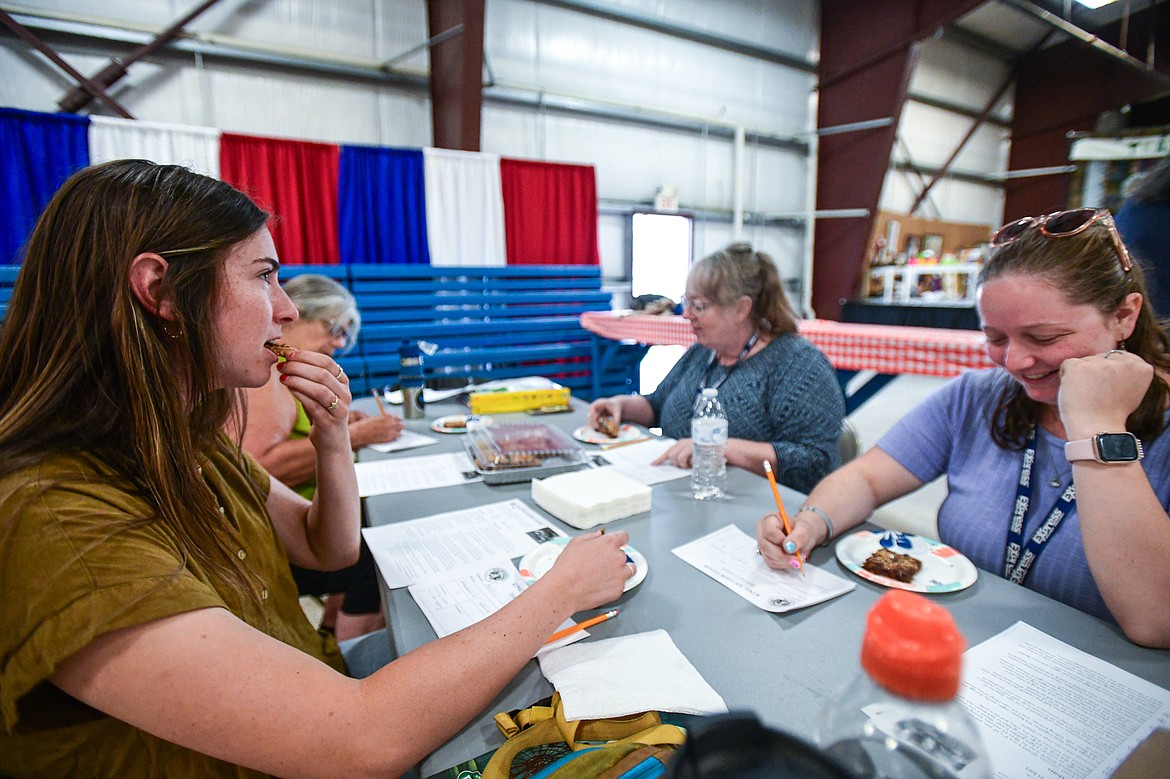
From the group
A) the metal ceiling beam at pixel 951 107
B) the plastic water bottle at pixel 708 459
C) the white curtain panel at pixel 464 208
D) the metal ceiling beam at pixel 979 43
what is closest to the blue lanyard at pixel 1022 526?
the plastic water bottle at pixel 708 459

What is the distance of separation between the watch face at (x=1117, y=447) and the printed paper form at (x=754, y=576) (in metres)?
0.46

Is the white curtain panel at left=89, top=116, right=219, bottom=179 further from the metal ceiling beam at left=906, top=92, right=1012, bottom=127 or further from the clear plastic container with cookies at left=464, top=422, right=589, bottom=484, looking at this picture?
the metal ceiling beam at left=906, top=92, right=1012, bottom=127

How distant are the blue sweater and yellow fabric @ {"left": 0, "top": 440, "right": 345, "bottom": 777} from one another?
160cm

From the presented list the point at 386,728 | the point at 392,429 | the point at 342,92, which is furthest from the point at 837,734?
the point at 342,92

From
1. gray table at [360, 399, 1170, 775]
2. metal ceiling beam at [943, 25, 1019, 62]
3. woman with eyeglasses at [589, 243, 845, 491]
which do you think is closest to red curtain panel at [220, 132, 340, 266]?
woman with eyeglasses at [589, 243, 845, 491]

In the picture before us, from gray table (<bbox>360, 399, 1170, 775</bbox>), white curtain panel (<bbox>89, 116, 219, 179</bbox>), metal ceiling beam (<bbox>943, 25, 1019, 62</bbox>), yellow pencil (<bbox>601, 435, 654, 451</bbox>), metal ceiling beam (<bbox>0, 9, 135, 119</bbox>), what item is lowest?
gray table (<bbox>360, 399, 1170, 775</bbox>)

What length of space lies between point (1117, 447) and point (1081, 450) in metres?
0.05

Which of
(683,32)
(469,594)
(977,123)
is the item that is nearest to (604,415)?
(469,594)

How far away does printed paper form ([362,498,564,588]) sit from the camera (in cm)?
117

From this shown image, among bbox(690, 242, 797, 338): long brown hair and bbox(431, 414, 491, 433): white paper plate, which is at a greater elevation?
bbox(690, 242, 797, 338): long brown hair

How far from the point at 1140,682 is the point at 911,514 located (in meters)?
3.10

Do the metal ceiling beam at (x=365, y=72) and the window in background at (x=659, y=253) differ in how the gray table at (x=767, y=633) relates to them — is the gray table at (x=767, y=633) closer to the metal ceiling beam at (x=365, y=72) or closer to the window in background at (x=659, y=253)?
the metal ceiling beam at (x=365, y=72)

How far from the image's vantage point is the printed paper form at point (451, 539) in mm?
1170

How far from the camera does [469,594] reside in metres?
1.05
